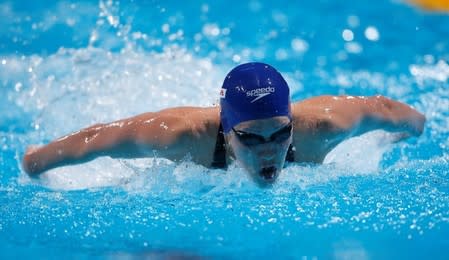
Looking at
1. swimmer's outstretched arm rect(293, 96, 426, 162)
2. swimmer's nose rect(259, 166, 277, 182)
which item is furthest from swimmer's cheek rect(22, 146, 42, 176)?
swimmer's outstretched arm rect(293, 96, 426, 162)

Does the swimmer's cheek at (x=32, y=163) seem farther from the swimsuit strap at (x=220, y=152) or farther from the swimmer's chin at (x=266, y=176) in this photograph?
the swimmer's chin at (x=266, y=176)

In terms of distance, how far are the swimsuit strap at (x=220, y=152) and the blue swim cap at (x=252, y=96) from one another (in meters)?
0.11

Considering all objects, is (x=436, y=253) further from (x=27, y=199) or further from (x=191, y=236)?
(x=27, y=199)

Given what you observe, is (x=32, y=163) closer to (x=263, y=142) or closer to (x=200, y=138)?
(x=200, y=138)

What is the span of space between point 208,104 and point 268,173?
1778mm

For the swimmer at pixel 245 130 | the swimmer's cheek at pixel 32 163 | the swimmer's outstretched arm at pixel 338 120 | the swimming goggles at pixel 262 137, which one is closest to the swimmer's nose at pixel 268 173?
the swimmer at pixel 245 130

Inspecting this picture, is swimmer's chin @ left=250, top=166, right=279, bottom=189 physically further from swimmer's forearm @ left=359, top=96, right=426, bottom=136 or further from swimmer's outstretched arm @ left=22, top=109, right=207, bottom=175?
swimmer's forearm @ left=359, top=96, right=426, bottom=136

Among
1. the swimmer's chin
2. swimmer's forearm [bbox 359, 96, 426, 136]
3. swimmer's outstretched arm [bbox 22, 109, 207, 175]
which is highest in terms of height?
swimmer's forearm [bbox 359, 96, 426, 136]

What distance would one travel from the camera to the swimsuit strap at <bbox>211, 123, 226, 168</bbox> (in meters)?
3.18

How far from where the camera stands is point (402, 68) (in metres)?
5.28

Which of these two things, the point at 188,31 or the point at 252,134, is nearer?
the point at 252,134

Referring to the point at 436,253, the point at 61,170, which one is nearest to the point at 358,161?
the point at 436,253

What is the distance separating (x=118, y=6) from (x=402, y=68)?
8.31ft

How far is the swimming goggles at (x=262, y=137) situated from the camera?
289 cm
